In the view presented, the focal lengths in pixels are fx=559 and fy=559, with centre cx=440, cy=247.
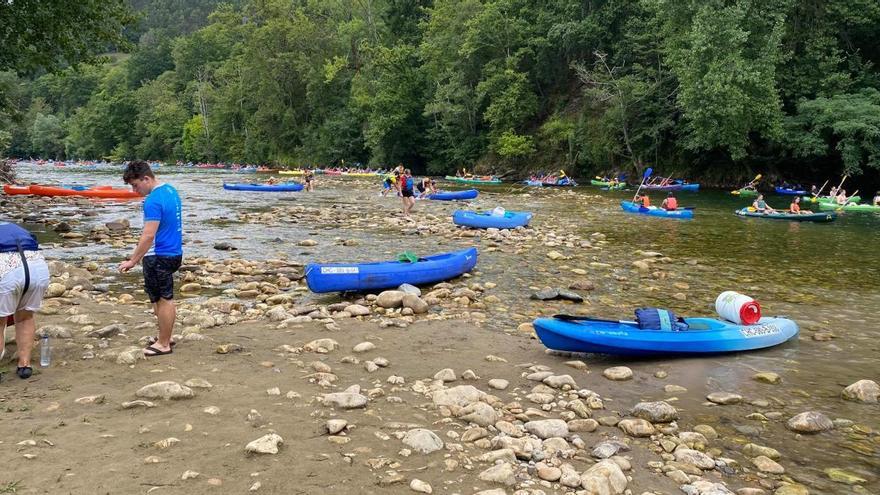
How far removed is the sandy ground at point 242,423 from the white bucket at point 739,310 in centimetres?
179

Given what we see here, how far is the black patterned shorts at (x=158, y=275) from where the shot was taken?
5809 millimetres

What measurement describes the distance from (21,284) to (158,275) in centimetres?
115

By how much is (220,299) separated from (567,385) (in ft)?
19.1

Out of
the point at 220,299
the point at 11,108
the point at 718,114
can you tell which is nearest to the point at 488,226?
the point at 220,299

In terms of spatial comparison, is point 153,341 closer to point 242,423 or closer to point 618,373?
point 242,423

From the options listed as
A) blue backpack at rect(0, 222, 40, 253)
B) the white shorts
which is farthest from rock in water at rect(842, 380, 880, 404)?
blue backpack at rect(0, 222, 40, 253)

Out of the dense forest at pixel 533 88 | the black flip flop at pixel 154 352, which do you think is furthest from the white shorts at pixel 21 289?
the dense forest at pixel 533 88

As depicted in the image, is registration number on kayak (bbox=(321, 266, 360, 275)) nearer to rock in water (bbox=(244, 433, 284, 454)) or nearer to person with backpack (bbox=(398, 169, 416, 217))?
rock in water (bbox=(244, 433, 284, 454))

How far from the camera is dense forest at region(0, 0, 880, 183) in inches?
1195

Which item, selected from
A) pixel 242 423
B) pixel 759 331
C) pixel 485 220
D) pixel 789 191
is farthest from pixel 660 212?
pixel 242 423

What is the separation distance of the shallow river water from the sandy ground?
118cm

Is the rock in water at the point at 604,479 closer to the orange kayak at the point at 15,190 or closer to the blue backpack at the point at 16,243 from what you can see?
the blue backpack at the point at 16,243

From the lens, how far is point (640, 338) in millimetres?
6688

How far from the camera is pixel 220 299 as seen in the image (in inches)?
352
